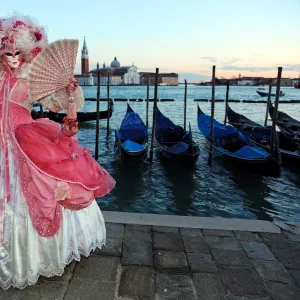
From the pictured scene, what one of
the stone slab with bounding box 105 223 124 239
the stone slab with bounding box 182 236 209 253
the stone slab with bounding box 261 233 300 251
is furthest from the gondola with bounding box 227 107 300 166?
the stone slab with bounding box 105 223 124 239

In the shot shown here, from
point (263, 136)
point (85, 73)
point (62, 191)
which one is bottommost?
point (263, 136)

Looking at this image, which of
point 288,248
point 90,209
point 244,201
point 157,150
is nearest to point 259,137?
point 157,150

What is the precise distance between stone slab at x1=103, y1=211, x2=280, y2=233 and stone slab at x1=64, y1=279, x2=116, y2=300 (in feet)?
2.97

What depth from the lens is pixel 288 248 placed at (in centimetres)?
252

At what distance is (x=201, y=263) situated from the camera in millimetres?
2234

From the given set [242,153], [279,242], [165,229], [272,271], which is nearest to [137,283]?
[165,229]

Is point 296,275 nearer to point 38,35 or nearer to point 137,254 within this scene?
point 137,254

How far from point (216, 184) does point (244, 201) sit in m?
1.14

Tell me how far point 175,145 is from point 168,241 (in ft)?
20.4

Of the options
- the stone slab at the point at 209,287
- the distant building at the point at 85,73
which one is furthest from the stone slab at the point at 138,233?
Result: the distant building at the point at 85,73

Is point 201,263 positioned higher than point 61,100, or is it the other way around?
point 61,100

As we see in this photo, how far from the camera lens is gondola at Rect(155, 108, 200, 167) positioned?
26.8 ft

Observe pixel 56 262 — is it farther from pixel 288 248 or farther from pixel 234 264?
pixel 288 248

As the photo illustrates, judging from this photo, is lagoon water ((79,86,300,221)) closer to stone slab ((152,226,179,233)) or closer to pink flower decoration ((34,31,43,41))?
stone slab ((152,226,179,233))
